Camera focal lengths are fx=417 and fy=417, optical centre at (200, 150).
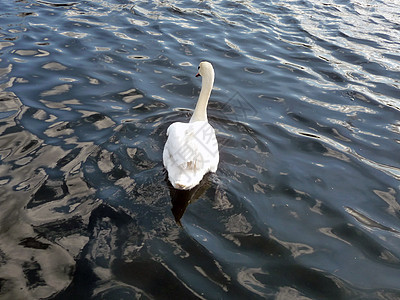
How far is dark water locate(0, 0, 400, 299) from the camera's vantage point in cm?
427

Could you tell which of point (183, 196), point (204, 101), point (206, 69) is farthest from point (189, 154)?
point (206, 69)

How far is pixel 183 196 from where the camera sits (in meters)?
5.35

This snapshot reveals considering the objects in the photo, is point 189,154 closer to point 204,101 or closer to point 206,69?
point 204,101

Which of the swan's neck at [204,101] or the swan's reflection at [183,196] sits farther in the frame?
the swan's neck at [204,101]

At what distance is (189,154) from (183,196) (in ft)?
1.79

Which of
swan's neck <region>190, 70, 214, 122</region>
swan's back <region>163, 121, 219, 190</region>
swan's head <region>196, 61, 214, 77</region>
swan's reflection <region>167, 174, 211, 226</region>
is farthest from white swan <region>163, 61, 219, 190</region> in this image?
swan's head <region>196, 61, 214, 77</region>

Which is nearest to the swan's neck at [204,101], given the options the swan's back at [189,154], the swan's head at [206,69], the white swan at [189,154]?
the swan's head at [206,69]

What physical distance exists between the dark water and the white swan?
0.27 m

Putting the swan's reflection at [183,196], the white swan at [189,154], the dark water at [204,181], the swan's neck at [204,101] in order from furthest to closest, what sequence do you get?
the swan's neck at [204,101], the white swan at [189,154], the swan's reflection at [183,196], the dark water at [204,181]

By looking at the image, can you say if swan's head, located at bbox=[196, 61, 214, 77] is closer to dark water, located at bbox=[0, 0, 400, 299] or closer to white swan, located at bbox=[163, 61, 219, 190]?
dark water, located at bbox=[0, 0, 400, 299]

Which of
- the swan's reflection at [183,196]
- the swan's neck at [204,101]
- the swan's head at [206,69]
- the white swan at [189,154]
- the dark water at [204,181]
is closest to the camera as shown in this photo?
the dark water at [204,181]

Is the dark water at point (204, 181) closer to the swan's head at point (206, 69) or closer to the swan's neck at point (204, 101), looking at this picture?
the swan's neck at point (204, 101)

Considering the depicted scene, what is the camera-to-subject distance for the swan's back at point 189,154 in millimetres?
5195

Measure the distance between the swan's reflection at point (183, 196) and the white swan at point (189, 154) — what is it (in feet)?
0.63
